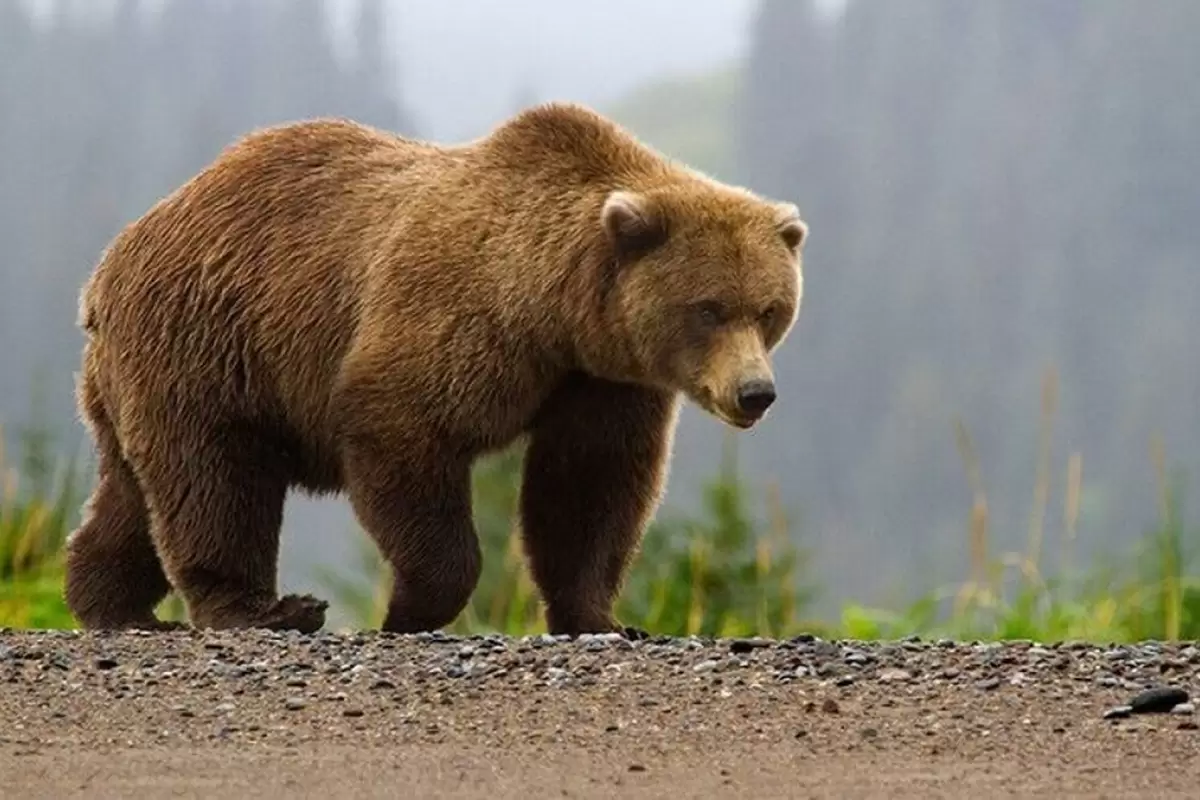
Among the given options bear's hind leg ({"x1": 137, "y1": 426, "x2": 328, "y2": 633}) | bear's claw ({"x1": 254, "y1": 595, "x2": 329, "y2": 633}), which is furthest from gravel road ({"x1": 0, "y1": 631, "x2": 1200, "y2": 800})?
bear's hind leg ({"x1": 137, "y1": 426, "x2": 328, "y2": 633})

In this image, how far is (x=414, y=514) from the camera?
6.03 m

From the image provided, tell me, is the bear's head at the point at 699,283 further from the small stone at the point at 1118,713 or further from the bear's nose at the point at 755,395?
the small stone at the point at 1118,713

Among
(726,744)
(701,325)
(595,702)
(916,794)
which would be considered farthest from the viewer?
(701,325)

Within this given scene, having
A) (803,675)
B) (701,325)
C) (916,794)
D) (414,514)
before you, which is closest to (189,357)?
(414,514)

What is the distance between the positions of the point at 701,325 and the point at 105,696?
6.44 feet

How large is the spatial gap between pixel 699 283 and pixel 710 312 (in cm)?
9

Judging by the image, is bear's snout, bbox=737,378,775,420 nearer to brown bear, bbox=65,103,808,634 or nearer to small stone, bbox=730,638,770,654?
brown bear, bbox=65,103,808,634

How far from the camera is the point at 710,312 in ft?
19.4

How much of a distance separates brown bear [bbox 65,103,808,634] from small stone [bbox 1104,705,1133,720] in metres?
1.49

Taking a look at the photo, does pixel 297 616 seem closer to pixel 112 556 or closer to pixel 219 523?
pixel 219 523

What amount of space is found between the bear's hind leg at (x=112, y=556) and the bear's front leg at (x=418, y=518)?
1.23m

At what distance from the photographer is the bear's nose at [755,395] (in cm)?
569

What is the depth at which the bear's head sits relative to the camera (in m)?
5.88

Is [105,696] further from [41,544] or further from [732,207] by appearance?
[41,544]
